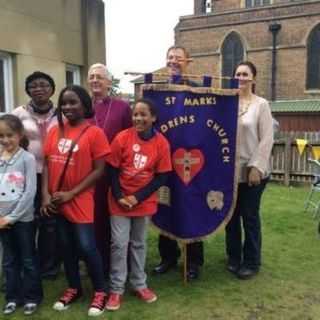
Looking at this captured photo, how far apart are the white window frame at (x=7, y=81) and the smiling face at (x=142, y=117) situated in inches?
109

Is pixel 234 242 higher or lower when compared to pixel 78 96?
lower

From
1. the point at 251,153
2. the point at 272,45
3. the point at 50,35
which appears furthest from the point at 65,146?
the point at 272,45

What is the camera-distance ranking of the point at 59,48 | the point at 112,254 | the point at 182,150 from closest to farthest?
the point at 112,254 < the point at 182,150 < the point at 59,48

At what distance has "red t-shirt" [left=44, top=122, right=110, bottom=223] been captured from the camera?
3.45m

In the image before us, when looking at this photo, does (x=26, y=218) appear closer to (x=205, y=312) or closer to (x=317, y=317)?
(x=205, y=312)

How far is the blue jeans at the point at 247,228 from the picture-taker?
424cm

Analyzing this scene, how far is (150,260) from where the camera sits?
4934 mm

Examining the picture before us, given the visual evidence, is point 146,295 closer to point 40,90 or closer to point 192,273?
point 192,273

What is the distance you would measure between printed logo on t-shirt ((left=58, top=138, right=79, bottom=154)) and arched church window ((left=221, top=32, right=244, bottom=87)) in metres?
26.0

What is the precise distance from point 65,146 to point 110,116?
0.57 meters

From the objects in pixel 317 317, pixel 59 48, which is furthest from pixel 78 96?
pixel 59 48

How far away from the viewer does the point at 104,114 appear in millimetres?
3877

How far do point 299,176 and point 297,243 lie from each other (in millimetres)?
6183

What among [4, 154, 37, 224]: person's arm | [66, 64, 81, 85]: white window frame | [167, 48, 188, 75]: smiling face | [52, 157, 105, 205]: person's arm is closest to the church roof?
[66, 64, 81, 85]: white window frame
